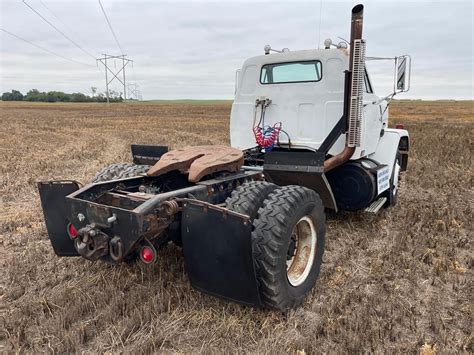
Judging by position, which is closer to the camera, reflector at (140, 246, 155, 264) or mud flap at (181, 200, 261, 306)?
mud flap at (181, 200, 261, 306)

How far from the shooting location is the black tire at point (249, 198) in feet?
9.67

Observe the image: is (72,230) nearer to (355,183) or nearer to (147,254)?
(147,254)

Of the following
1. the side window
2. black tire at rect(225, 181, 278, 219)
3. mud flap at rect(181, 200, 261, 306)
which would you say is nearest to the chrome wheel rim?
black tire at rect(225, 181, 278, 219)

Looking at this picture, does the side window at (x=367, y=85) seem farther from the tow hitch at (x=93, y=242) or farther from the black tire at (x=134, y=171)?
the tow hitch at (x=93, y=242)

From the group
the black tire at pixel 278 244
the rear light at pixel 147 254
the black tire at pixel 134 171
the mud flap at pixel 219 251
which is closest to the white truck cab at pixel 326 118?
the black tire at pixel 278 244

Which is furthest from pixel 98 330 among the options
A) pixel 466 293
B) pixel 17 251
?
pixel 466 293

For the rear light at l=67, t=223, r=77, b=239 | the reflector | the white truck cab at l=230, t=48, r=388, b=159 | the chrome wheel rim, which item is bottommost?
the chrome wheel rim

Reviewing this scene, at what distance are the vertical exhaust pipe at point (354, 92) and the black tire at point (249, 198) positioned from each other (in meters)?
1.54

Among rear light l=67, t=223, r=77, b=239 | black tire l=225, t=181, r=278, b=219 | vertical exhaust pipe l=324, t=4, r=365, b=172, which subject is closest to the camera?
black tire l=225, t=181, r=278, b=219

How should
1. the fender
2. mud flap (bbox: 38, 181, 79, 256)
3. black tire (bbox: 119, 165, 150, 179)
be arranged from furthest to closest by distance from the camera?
the fender
black tire (bbox: 119, 165, 150, 179)
mud flap (bbox: 38, 181, 79, 256)

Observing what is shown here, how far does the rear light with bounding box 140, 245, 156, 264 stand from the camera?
2.76m

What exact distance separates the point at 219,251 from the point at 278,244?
43cm

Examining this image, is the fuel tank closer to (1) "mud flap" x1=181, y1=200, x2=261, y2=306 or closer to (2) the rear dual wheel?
(2) the rear dual wheel

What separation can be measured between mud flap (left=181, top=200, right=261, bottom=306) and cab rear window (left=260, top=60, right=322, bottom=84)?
302 cm
